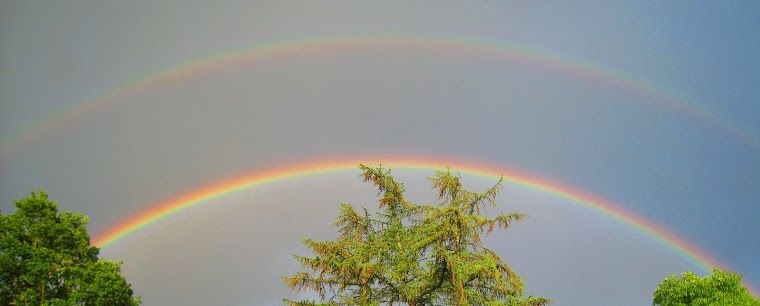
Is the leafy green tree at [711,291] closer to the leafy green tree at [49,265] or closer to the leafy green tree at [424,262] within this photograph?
→ the leafy green tree at [424,262]

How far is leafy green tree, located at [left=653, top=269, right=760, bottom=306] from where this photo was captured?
119ft

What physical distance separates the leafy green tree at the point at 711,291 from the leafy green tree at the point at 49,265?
113 ft

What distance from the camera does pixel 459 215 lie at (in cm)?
1789

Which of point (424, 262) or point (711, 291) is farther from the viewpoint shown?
point (711, 291)

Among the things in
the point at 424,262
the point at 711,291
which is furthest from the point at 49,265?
the point at 711,291

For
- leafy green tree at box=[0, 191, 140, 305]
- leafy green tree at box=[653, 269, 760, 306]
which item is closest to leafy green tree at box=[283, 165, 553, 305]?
leafy green tree at box=[0, 191, 140, 305]

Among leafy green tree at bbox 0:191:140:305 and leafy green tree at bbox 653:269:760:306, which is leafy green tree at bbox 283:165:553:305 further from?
leafy green tree at bbox 653:269:760:306

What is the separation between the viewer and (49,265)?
A: 24875 mm

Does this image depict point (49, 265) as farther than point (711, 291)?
No

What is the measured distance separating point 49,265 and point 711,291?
38.9 m

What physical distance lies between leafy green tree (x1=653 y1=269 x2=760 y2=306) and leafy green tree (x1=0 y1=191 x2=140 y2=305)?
3440cm

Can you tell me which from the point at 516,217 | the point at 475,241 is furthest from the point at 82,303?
the point at 516,217

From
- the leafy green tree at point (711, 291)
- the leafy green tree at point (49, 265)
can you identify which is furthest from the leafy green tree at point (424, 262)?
the leafy green tree at point (711, 291)

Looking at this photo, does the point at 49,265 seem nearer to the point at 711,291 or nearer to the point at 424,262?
the point at 424,262
